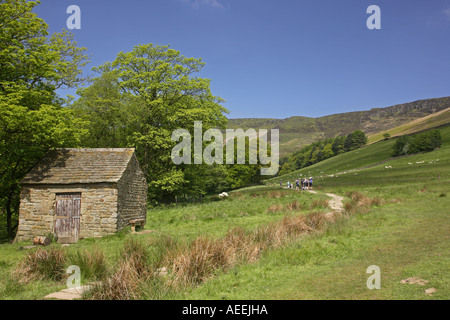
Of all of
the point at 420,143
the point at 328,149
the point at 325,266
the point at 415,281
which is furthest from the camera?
the point at 328,149

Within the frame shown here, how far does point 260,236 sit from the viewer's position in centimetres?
1303

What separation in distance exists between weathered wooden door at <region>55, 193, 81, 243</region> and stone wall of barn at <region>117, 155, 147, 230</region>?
245 cm

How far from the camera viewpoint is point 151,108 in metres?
35.0

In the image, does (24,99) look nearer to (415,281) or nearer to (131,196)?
(131,196)

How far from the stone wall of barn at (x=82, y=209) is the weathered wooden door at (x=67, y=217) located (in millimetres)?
251

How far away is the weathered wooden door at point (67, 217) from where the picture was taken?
18016 millimetres

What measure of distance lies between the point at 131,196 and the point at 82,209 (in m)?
3.23

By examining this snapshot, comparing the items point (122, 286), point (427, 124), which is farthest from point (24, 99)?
point (427, 124)

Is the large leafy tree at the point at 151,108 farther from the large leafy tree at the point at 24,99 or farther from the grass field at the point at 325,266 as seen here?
the grass field at the point at 325,266

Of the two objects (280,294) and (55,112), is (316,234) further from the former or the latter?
(55,112)

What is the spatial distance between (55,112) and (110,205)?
7322mm

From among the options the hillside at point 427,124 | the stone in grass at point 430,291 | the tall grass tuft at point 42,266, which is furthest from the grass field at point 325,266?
the hillside at point 427,124

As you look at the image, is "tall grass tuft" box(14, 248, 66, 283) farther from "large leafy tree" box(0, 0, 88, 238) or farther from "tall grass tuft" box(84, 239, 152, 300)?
"large leafy tree" box(0, 0, 88, 238)
